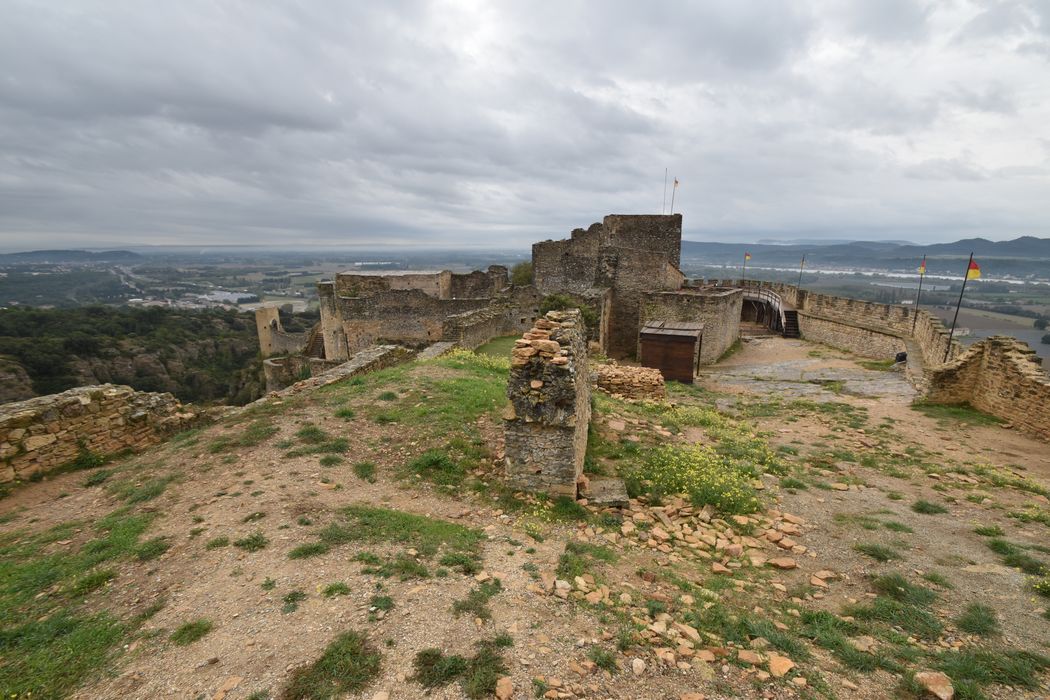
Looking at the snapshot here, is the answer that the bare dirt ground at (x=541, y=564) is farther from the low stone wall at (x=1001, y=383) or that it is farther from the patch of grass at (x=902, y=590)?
the low stone wall at (x=1001, y=383)

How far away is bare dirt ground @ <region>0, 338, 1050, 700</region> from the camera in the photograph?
4.01 m

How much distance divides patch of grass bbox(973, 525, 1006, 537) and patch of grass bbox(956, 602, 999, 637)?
235cm

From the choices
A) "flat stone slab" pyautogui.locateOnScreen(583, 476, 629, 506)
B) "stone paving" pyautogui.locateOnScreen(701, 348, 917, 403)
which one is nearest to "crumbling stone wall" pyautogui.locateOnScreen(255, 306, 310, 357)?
"stone paving" pyautogui.locateOnScreen(701, 348, 917, 403)

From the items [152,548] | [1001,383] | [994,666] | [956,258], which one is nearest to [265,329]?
[152,548]

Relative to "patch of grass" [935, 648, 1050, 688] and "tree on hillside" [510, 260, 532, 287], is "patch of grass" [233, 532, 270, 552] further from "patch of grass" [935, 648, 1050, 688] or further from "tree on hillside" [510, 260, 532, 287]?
"tree on hillside" [510, 260, 532, 287]

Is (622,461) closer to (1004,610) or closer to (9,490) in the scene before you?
(1004,610)

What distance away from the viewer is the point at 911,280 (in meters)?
95.6

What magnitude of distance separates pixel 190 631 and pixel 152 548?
1.84 metres

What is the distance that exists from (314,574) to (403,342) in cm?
1809

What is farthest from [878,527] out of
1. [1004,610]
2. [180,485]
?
[180,485]

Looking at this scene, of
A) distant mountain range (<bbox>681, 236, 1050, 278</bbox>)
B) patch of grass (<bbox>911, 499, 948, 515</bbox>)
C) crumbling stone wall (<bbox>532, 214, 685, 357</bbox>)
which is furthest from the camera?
distant mountain range (<bbox>681, 236, 1050, 278</bbox>)

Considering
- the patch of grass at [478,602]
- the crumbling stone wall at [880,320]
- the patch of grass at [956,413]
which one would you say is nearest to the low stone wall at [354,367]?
the patch of grass at [478,602]

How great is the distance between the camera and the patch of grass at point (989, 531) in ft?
21.9

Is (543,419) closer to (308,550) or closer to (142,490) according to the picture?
(308,550)
